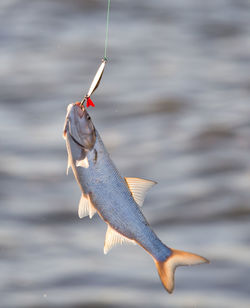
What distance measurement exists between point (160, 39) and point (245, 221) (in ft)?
11.6

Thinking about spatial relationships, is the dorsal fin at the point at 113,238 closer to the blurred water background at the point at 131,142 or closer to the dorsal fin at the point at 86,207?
the dorsal fin at the point at 86,207

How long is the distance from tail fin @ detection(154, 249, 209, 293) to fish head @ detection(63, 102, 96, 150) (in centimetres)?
44

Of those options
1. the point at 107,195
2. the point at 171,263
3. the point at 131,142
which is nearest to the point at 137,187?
the point at 107,195

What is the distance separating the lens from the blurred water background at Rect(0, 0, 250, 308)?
5.21 metres

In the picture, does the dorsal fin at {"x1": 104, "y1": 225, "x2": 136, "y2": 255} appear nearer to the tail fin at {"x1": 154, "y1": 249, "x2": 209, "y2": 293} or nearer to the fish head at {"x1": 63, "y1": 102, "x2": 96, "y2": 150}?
the tail fin at {"x1": 154, "y1": 249, "x2": 209, "y2": 293}

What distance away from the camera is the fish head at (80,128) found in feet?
8.89

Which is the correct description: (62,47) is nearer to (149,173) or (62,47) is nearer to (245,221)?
(149,173)

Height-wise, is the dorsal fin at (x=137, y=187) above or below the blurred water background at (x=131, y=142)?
above

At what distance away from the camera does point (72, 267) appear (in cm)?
537

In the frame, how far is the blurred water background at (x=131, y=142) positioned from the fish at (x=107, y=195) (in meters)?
2.25

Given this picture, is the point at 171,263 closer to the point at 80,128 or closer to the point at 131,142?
the point at 80,128

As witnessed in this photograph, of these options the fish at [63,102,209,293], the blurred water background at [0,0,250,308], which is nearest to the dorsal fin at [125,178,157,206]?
the fish at [63,102,209,293]

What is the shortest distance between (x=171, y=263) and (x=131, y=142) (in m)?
4.27

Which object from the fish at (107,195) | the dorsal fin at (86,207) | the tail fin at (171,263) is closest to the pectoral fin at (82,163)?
A: the fish at (107,195)
